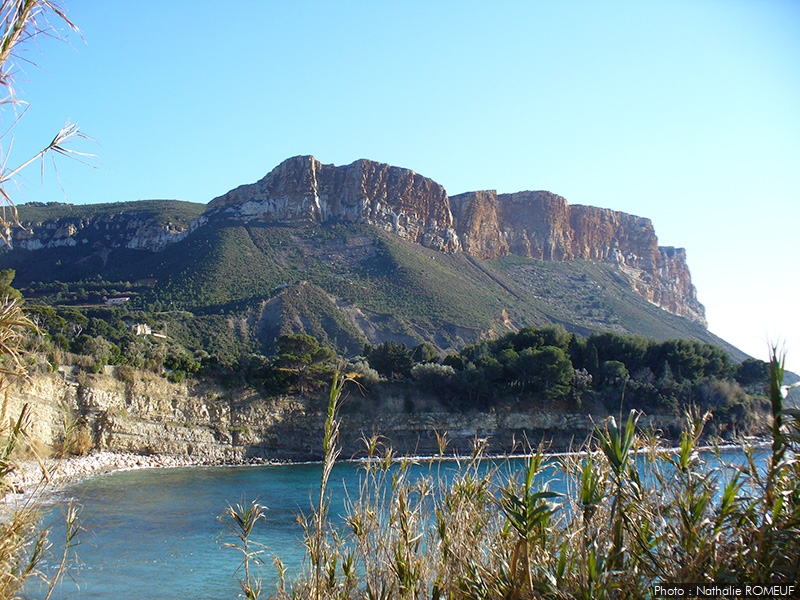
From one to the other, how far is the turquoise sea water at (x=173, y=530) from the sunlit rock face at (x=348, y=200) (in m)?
53.7

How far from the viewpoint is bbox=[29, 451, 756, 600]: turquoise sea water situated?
1213cm

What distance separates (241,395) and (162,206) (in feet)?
181

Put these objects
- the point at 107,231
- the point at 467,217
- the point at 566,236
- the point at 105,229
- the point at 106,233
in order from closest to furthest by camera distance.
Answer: the point at 106,233, the point at 107,231, the point at 105,229, the point at 467,217, the point at 566,236

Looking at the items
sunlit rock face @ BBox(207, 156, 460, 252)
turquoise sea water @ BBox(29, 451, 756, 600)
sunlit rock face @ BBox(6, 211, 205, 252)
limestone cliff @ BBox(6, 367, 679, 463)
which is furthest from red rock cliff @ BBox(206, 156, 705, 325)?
turquoise sea water @ BBox(29, 451, 756, 600)

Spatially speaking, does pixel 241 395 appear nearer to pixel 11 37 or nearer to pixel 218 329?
pixel 218 329

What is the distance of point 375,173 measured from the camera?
90.5 metres

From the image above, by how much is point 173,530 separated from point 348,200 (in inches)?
2779

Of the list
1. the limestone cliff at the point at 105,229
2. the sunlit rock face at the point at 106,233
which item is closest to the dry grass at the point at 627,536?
the sunlit rock face at the point at 106,233

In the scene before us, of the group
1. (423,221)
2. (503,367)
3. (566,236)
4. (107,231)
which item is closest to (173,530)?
(503,367)

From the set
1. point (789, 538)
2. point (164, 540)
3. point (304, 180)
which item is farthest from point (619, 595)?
point (304, 180)

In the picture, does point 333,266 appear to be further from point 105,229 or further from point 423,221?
point 105,229

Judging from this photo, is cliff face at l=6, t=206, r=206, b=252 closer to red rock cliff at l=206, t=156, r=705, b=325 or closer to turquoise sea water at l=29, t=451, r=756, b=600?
red rock cliff at l=206, t=156, r=705, b=325

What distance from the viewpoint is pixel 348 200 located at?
8481 centimetres

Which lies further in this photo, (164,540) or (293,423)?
(293,423)
